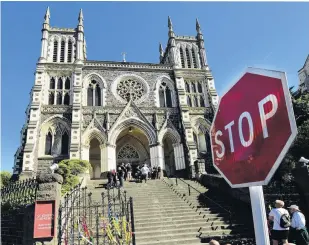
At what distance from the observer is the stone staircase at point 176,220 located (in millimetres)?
9398

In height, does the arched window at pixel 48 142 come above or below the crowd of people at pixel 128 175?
above

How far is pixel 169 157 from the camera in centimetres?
2567

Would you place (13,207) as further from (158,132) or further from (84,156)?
(158,132)

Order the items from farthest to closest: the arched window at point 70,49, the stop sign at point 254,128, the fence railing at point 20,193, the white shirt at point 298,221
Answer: the arched window at point 70,49 → the fence railing at point 20,193 → the white shirt at point 298,221 → the stop sign at point 254,128

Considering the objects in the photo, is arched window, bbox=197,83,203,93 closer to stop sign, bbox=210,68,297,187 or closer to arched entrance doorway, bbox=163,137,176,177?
arched entrance doorway, bbox=163,137,176,177

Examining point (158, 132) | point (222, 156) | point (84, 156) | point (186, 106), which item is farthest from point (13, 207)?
point (186, 106)

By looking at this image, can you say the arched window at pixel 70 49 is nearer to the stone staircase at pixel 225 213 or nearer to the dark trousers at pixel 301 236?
the stone staircase at pixel 225 213

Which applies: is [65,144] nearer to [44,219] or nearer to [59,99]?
[59,99]

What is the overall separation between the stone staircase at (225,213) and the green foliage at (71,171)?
6.07 meters

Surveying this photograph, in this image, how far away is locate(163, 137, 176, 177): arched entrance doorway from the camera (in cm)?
2484

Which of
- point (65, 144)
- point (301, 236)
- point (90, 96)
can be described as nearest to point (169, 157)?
point (90, 96)

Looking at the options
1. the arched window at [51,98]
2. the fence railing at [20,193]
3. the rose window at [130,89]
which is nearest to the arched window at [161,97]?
the rose window at [130,89]

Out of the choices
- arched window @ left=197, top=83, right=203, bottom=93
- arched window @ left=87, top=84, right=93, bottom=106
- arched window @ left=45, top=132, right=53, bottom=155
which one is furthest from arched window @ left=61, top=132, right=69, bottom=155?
arched window @ left=197, top=83, right=203, bottom=93

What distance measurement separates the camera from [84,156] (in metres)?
21.8
